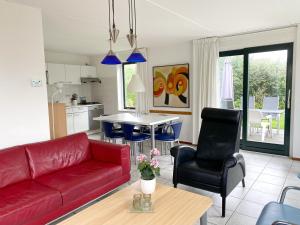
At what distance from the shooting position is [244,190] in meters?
3.18

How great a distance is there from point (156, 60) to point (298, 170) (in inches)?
158

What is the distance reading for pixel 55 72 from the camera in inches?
253

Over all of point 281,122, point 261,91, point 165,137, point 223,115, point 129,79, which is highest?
point 129,79

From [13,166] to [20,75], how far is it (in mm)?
1238

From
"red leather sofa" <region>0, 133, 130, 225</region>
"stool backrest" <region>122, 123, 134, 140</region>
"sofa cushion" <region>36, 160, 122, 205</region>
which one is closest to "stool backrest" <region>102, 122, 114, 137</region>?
"stool backrest" <region>122, 123, 134, 140</region>

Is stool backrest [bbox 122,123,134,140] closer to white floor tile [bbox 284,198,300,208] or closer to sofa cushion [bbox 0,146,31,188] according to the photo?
sofa cushion [bbox 0,146,31,188]

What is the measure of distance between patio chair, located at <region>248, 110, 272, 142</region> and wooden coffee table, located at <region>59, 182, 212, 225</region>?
341 centimetres

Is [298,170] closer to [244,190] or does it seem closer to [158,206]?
[244,190]

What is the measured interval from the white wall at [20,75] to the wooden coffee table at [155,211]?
1.79m

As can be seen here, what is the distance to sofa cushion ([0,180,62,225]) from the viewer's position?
1.93 metres

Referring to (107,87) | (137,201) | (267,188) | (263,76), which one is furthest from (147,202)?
(107,87)

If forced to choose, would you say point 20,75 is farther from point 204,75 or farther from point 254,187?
point 204,75

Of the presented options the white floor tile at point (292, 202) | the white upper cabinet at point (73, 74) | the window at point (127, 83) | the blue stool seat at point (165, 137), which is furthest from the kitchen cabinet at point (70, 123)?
the white floor tile at point (292, 202)

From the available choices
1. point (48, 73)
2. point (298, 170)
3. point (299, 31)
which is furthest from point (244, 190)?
point (48, 73)
